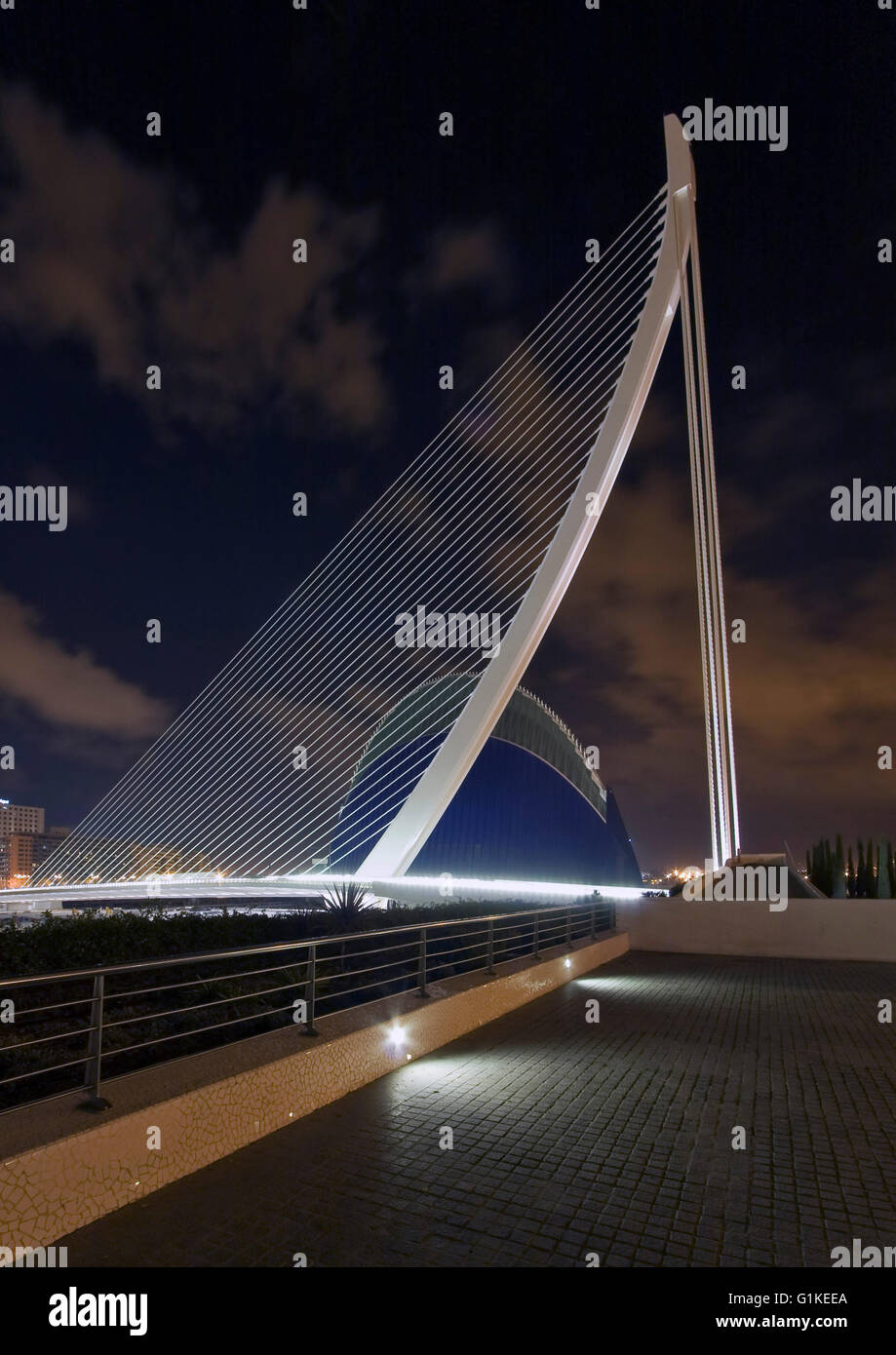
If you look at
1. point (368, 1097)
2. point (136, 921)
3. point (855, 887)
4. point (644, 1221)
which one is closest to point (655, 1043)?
point (368, 1097)

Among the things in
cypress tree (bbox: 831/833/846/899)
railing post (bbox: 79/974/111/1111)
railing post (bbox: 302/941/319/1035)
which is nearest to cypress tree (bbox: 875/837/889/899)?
cypress tree (bbox: 831/833/846/899)

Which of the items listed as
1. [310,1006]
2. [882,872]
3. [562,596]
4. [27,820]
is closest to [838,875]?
[882,872]

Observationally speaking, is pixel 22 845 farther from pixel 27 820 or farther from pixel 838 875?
pixel 838 875

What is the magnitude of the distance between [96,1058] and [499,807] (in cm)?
2899

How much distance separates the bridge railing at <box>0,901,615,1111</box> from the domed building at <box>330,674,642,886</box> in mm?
19626

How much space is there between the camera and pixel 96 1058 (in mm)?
3680

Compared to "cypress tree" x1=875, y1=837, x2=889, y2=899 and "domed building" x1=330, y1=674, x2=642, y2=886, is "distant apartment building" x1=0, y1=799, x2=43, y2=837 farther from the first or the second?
"cypress tree" x1=875, y1=837, x2=889, y2=899

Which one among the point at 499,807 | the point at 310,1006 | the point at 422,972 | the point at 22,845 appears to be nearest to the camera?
the point at 310,1006

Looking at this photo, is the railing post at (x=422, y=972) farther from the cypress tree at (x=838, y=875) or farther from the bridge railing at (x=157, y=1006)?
the cypress tree at (x=838, y=875)

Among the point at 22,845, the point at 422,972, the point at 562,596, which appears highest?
the point at 562,596

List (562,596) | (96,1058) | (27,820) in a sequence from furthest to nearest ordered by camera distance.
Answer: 1. (27,820)
2. (562,596)
3. (96,1058)

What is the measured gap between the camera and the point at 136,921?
643 cm

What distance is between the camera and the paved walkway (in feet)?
10.5
